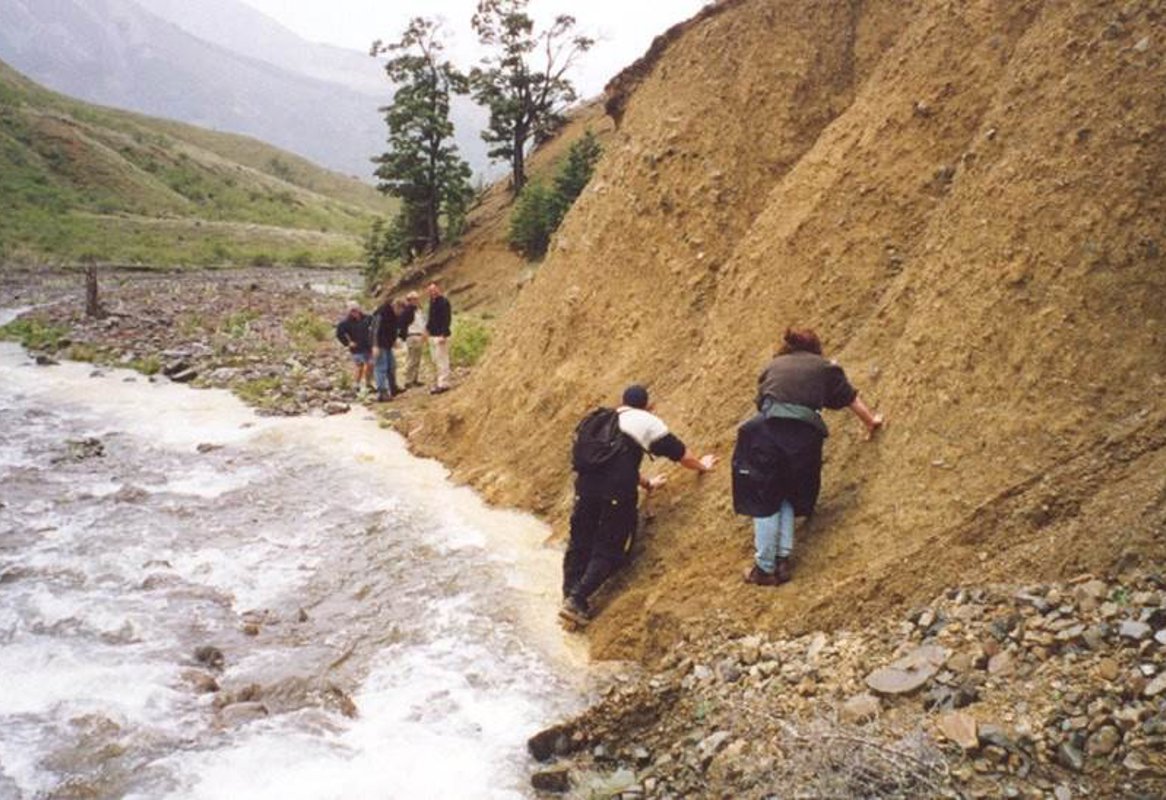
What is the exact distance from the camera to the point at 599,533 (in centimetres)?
789

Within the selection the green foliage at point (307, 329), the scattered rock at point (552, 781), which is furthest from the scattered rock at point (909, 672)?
the green foliage at point (307, 329)

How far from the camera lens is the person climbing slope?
22.3ft

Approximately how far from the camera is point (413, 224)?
126ft

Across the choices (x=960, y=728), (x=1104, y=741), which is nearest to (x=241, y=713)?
(x=960, y=728)

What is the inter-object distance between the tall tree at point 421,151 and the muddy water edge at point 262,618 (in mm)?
21793

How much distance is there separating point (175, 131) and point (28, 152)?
6173cm

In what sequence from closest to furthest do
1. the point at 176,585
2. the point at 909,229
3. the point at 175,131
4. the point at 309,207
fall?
the point at 909,229 < the point at 176,585 < the point at 309,207 < the point at 175,131

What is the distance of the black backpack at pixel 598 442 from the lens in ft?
25.1

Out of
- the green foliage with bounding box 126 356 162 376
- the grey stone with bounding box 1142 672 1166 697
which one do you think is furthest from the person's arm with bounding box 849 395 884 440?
the green foliage with bounding box 126 356 162 376

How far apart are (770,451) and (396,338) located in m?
12.3

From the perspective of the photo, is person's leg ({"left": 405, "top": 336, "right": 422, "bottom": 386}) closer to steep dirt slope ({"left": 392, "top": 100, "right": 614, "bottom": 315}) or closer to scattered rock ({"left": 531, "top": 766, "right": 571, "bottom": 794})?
steep dirt slope ({"left": 392, "top": 100, "right": 614, "bottom": 315})

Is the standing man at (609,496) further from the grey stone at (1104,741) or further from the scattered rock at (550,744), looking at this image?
the grey stone at (1104,741)

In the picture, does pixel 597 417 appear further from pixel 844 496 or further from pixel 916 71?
pixel 916 71

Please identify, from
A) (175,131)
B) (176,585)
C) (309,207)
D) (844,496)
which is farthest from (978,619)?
(175,131)
